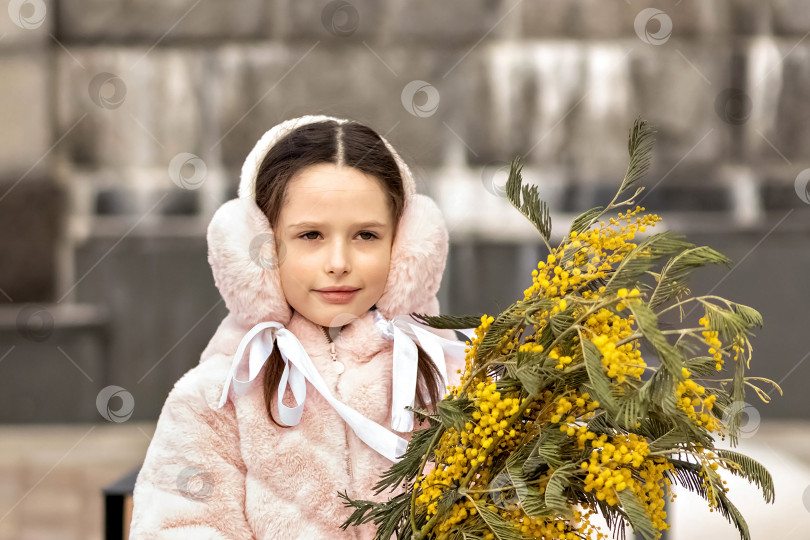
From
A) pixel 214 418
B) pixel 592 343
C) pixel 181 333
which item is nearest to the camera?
pixel 592 343

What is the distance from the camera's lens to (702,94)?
3.28 m

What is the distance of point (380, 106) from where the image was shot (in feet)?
10.2

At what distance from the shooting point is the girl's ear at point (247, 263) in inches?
44.8

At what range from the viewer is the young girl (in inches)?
43.1

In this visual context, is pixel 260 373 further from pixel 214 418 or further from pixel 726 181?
pixel 726 181

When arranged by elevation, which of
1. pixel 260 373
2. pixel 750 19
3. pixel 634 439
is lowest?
pixel 634 439

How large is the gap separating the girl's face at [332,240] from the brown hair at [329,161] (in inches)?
0.5

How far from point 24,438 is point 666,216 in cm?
251

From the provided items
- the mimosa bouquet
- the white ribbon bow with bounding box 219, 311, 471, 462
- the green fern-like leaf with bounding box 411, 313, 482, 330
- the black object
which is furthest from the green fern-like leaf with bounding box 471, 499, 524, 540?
the black object

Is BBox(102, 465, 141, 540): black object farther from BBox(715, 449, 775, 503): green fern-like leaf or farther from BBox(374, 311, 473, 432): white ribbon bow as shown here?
BBox(715, 449, 775, 503): green fern-like leaf

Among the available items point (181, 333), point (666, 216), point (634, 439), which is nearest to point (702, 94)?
point (666, 216)

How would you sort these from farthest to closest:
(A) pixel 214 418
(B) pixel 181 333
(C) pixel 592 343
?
(B) pixel 181 333 < (A) pixel 214 418 < (C) pixel 592 343

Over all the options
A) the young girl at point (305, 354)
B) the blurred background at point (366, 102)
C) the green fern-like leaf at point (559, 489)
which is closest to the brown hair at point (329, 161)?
the young girl at point (305, 354)

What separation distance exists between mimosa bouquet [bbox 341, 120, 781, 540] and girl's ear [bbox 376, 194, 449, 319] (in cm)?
31
